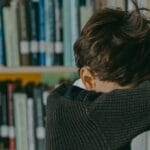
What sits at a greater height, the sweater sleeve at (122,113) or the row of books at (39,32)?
the row of books at (39,32)

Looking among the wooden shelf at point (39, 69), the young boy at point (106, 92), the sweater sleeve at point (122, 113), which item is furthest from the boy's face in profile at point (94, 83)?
the wooden shelf at point (39, 69)

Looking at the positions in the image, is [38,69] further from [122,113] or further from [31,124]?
[122,113]

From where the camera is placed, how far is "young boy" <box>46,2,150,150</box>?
1.19 meters

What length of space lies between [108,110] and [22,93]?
3.00 feet

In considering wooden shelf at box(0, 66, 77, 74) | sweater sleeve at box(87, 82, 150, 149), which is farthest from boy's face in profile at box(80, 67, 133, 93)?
wooden shelf at box(0, 66, 77, 74)

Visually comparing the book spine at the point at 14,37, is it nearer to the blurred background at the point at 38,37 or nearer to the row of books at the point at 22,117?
the blurred background at the point at 38,37

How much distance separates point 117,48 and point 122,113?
8.1 inches

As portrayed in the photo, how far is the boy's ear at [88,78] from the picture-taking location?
1376mm

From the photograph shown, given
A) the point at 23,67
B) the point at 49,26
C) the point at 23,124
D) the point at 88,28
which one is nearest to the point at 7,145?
the point at 23,124

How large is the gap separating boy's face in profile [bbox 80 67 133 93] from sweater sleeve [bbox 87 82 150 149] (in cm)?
15

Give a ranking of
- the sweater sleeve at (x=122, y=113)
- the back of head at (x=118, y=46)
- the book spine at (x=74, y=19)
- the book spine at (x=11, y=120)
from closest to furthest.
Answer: the sweater sleeve at (x=122, y=113) < the back of head at (x=118, y=46) < the book spine at (x=74, y=19) < the book spine at (x=11, y=120)

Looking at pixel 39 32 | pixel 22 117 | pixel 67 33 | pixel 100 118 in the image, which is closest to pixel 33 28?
pixel 39 32

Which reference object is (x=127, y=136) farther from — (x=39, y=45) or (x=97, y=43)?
(x=39, y=45)

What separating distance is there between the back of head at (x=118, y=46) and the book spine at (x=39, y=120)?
2.27 ft
